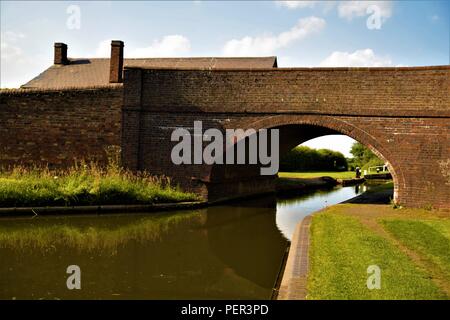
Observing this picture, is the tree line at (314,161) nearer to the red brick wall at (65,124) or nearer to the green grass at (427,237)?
the red brick wall at (65,124)

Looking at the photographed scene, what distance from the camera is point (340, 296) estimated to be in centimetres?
488

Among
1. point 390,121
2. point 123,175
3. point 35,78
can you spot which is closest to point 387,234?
point 390,121

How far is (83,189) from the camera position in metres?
11.8

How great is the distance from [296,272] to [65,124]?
10834mm

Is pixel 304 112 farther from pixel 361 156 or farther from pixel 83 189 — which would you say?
pixel 361 156

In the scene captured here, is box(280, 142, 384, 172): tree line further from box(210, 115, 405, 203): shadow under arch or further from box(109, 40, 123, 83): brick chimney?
box(210, 115, 405, 203): shadow under arch

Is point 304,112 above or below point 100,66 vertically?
below

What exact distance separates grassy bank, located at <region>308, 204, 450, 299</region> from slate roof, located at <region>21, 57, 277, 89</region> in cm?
1321

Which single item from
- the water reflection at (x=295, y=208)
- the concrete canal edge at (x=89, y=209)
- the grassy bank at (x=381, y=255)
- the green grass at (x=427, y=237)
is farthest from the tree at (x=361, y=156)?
the grassy bank at (x=381, y=255)

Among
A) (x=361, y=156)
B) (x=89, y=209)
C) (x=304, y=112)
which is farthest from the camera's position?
(x=361, y=156)

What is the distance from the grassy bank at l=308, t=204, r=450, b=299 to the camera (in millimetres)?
5090

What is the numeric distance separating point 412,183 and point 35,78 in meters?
19.8

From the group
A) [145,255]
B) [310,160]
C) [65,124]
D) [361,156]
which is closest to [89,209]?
[65,124]

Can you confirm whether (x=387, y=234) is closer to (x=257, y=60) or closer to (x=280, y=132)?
(x=280, y=132)
